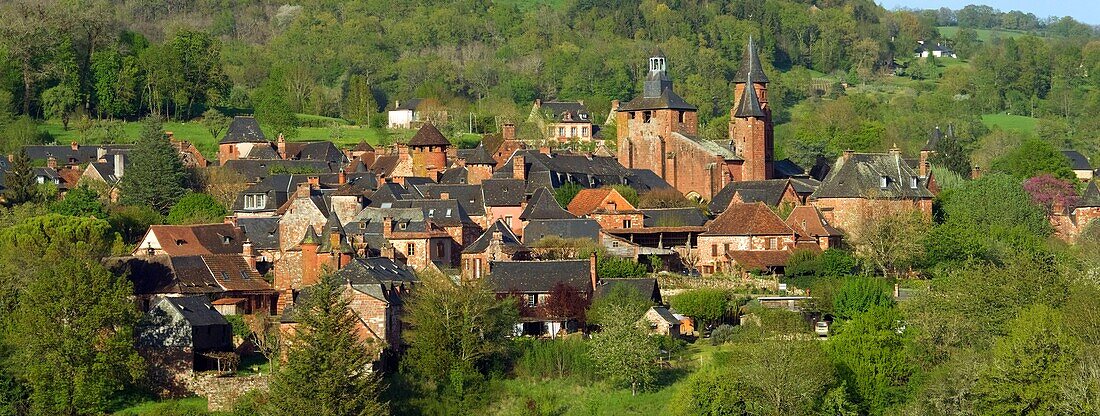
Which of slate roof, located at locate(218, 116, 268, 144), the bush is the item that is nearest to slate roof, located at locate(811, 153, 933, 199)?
the bush

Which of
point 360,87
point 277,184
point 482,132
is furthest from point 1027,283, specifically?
point 360,87

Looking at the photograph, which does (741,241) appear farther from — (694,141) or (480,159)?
(480,159)

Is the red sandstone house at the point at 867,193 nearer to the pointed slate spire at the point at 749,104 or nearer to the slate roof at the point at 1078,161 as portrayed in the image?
the pointed slate spire at the point at 749,104

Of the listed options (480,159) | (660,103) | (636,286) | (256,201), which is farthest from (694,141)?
(636,286)

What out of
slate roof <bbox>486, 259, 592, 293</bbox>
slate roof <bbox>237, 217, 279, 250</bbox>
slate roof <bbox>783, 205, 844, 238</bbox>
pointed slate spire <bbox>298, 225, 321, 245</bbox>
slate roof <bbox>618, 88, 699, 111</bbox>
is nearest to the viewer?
slate roof <bbox>486, 259, 592, 293</bbox>

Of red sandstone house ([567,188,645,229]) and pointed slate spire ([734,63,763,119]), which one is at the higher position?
pointed slate spire ([734,63,763,119])

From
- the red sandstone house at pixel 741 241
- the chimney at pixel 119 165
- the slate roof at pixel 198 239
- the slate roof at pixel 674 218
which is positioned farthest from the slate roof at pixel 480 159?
the chimney at pixel 119 165

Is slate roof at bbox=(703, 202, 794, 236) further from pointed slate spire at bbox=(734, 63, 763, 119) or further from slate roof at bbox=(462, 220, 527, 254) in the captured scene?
pointed slate spire at bbox=(734, 63, 763, 119)

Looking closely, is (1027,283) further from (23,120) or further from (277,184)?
(23,120)
